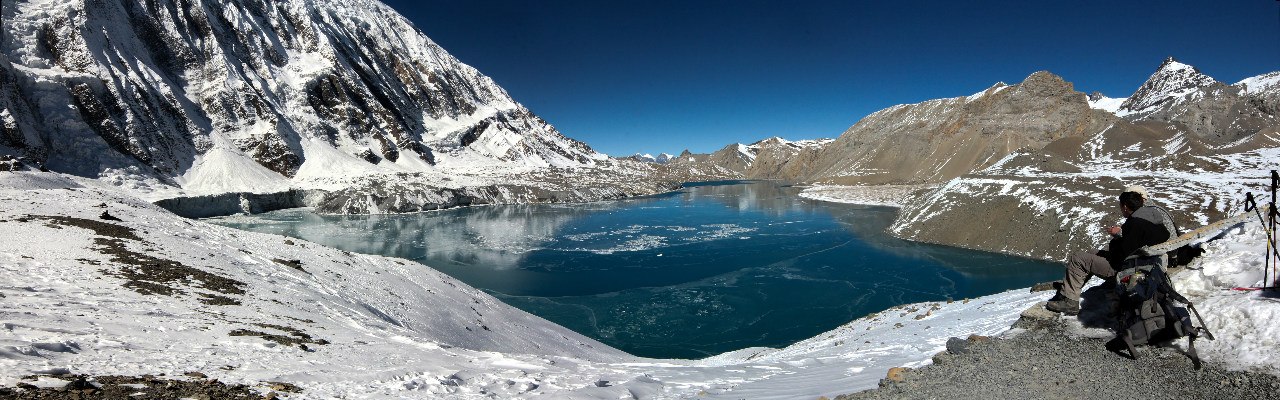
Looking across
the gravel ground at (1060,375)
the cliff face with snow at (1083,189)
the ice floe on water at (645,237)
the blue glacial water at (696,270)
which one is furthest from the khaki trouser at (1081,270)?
the ice floe on water at (645,237)

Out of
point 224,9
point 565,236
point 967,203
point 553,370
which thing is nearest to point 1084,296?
point 553,370

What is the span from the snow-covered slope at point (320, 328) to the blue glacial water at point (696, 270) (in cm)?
1036

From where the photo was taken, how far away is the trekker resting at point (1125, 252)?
6.99 meters

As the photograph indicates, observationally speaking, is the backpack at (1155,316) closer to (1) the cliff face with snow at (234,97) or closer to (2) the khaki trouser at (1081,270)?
(2) the khaki trouser at (1081,270)

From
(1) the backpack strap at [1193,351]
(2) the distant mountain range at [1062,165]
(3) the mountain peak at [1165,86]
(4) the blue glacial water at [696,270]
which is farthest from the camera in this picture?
(3) the mountain peak at [1165,86]

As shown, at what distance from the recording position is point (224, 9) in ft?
393

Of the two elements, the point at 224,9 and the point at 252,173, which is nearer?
the point at 252,173

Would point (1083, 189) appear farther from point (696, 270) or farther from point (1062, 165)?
point (696, 270)

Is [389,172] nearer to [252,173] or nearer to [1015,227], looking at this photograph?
[252,173]

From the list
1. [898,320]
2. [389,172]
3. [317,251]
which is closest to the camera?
[898,320]

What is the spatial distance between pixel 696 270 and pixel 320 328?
93.3 ft

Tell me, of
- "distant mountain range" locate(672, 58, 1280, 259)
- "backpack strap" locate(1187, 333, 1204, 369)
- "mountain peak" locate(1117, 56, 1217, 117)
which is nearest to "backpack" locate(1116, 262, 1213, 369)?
"backpack strap" locate(1187, 333, 1204, 369)

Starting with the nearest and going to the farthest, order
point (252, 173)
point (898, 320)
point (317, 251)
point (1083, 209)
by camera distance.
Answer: point (898, 320), point (317, 251), point (1083, 209), point (252, 173)

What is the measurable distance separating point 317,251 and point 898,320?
666 inches
